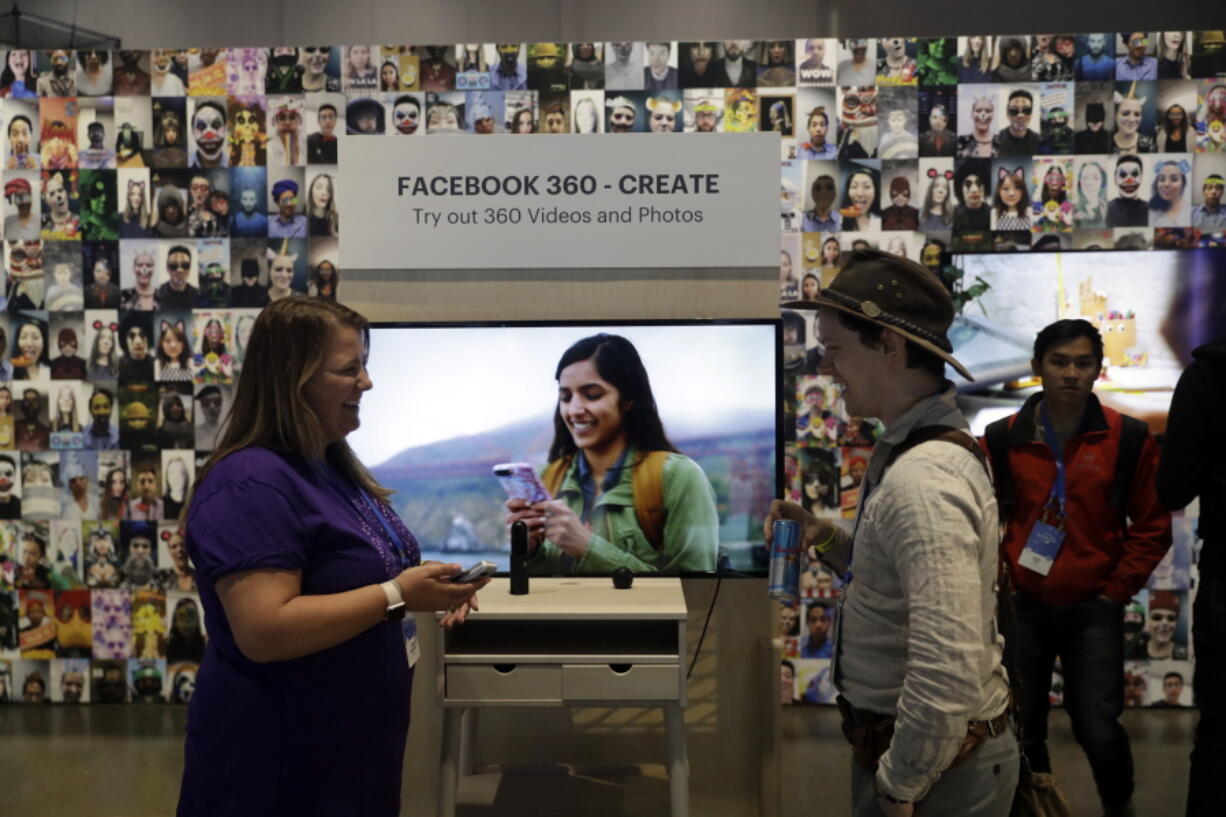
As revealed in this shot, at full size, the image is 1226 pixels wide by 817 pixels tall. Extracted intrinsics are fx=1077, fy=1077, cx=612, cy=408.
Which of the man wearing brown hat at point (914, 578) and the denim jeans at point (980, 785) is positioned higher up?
the man wearing brown hat at point (914, 578)

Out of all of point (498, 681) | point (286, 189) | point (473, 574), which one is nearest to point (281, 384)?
point (473, 574)

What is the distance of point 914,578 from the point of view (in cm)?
141

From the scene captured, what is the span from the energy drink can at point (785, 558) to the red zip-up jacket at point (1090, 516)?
1.26m

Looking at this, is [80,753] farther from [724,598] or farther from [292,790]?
[292,790]

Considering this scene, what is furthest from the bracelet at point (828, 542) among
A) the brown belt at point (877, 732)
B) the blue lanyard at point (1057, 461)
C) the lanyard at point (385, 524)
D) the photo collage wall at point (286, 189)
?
the photo collage wall at point (286, 189)

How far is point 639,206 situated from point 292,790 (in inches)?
78.8

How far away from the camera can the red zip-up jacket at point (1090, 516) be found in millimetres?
3109

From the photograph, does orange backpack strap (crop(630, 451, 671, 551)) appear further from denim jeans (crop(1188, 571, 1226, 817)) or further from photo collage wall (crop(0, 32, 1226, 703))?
photo collage wall (crop(0, 32, 1226, 703))

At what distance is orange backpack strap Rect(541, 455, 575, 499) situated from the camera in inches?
127

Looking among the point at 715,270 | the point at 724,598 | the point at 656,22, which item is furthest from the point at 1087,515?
the point at 656,22

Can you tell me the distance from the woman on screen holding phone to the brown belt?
158 cm

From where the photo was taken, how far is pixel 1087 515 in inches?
124

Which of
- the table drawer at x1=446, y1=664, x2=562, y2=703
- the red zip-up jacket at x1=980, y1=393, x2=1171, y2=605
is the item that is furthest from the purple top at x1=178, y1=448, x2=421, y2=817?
the red zip-up jacket at x1=980, y1=393, x2=1171, y2=605

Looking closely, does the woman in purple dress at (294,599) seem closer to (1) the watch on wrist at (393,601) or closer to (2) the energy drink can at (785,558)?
(1) the watch on wrist at (393,601)
